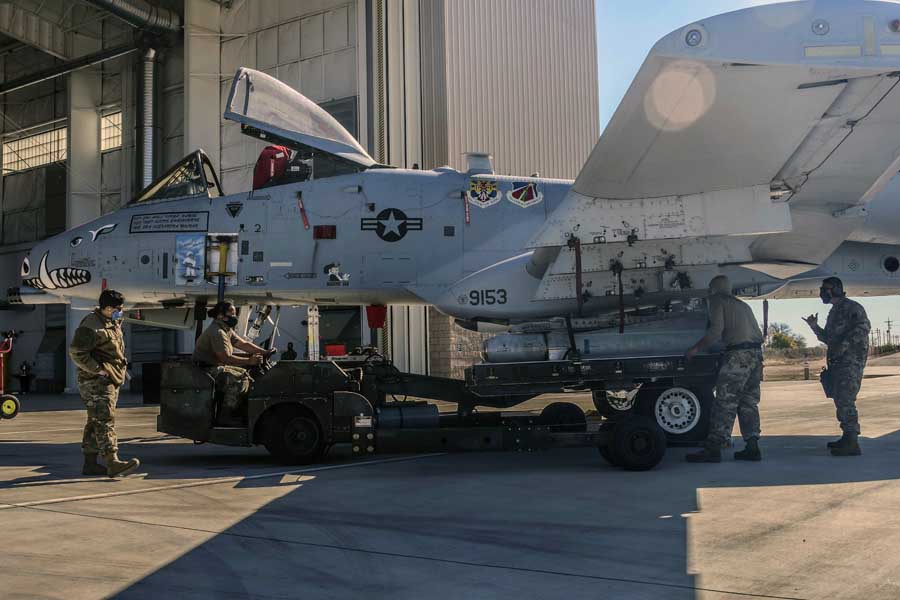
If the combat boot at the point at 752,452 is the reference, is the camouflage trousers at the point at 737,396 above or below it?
above

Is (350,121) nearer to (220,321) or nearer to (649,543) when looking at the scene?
(220,321)

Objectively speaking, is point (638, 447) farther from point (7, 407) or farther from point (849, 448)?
point (7, 407)

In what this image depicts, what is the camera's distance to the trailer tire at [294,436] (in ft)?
26.0

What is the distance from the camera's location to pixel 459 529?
506 cm

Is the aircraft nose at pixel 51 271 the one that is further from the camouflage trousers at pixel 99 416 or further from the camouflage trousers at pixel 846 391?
the camouflage trousers at pixel 846 391

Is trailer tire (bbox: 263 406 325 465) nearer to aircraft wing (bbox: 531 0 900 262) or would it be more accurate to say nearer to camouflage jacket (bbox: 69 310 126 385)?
camouflage jacket (bbox: 69 310 126 385)

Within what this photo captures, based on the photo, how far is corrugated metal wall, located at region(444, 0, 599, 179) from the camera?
→ 2505 cm

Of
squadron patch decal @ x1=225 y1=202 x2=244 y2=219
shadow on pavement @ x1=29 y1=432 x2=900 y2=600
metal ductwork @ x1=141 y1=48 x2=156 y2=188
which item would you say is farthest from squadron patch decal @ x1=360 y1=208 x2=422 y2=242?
metal ductwork @ x1=141 y1=48 x2=156 y2=188

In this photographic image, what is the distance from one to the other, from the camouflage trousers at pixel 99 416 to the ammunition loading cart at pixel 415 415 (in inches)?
27.8

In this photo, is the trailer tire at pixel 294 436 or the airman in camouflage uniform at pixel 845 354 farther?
the airman in camouflage uniform at pixel 845 354

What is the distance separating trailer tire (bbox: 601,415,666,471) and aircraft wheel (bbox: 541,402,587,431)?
500 millimetres

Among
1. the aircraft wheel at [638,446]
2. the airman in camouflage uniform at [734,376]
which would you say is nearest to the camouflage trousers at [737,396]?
the airman in camouflage uniform at [734,376]

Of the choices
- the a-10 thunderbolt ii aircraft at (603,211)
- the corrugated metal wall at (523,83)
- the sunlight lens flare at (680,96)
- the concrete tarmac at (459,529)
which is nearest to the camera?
the concrete tarmac at (459,529)

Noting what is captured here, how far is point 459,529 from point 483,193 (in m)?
6.34
